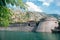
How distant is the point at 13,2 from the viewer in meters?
2.80

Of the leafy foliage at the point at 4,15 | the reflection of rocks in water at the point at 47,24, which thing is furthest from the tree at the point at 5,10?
the reflection of rocks in water at the point at 47,24

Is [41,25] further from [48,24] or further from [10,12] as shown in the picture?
[10,12]

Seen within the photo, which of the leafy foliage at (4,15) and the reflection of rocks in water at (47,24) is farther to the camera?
the reflection of rocks in water at (47,24)

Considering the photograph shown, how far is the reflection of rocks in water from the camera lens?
185 feet

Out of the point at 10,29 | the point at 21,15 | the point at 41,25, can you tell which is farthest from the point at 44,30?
the point at 21,15

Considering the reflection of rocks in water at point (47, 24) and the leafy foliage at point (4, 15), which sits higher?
the leafy foliage at point (4, 15)

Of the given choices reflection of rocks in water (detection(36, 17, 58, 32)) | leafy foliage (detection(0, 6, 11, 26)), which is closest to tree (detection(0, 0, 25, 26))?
leafy foliage (detection(0, 6, 11, 26))

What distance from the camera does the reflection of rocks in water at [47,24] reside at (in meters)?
56.4

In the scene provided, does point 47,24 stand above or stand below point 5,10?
below

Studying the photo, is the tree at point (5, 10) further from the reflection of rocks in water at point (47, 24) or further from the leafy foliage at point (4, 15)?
the reflection of rocks in water at point (47, 24)

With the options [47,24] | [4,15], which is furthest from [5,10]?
[47,24]

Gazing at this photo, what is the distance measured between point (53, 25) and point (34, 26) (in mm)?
5623

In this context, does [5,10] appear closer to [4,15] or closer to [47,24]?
Answer: [4,15]

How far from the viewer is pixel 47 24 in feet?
191
